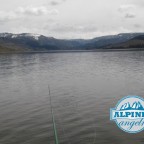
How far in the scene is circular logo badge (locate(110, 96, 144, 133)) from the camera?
9.43m

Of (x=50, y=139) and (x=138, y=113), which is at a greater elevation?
(x=138, y=113)

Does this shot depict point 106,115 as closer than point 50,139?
No

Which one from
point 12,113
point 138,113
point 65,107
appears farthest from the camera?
point 65,107

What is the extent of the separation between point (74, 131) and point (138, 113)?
9.39m

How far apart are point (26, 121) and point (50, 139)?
4693mm

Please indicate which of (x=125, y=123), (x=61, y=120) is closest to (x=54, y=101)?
(x=61, y=120)

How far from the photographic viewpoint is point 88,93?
3198cm

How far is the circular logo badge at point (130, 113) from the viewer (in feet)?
30.9

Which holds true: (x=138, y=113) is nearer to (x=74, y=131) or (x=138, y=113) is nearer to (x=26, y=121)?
(x=74, y=131)

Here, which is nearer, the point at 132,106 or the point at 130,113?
the point at 132,106

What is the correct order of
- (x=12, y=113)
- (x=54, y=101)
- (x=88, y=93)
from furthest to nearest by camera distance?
(x=88, y=93) → (x=54, y=101) → (x=12, y=113)

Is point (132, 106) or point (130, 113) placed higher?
point (132, 106)

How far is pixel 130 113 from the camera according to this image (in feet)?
31.8

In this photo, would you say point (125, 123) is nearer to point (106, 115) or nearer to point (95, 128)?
point (95, 128)
